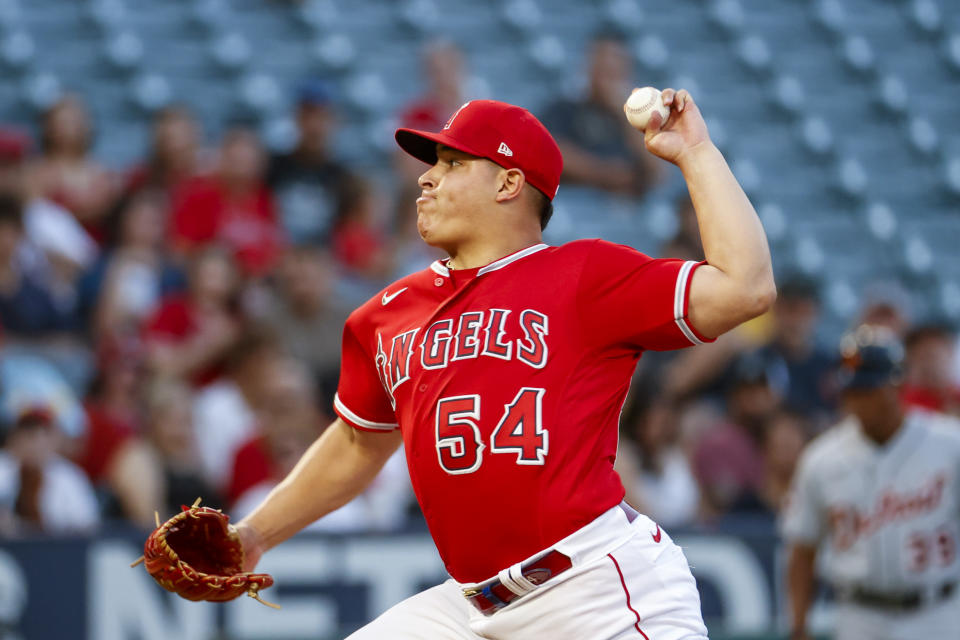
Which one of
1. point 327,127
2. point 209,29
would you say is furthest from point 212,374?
point 209,29

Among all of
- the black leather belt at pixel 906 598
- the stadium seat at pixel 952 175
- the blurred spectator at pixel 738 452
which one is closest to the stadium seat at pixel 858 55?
the stadium seat at pixel 952 175

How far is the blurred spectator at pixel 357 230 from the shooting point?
8617mm

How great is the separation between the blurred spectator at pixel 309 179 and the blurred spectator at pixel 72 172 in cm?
108

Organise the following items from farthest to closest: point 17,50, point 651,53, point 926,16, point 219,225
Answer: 1. point 926,16
2. point 651,53
3. point 17,50
4. point 219,225

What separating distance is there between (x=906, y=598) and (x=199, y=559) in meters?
3.41

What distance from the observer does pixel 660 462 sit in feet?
26.1

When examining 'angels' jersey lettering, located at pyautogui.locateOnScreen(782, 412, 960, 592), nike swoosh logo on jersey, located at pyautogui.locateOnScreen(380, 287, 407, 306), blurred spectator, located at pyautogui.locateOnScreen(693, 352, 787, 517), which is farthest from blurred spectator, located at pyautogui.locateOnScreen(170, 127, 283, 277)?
nike swoosh logo on jersey, located at pyautogui.locateOnScreen(380, 287, 407, 306)

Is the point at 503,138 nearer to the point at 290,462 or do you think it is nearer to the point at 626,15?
the point at 290,462

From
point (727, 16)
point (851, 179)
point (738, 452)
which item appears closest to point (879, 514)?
point (738, 452)

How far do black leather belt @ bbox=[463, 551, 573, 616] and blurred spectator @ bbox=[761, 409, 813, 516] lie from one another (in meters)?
4.99

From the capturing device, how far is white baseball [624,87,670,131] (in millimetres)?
3223

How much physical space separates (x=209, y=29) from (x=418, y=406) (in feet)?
27.7

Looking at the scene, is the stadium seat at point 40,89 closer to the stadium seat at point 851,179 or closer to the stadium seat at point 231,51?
the stadium seat at point 231,51

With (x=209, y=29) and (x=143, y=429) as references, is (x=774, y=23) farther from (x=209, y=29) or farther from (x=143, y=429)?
(x=143, y=429)
